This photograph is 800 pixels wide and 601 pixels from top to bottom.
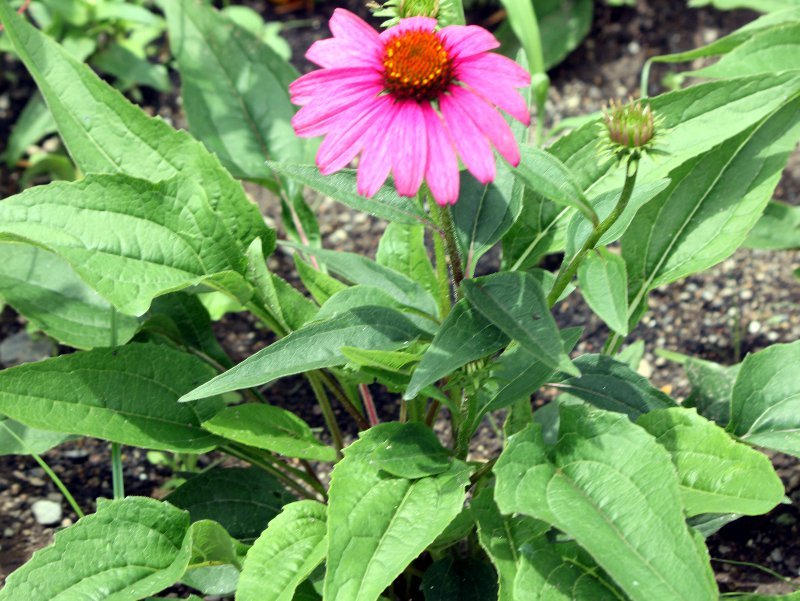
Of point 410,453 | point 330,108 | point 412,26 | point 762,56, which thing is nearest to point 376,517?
point 410,453

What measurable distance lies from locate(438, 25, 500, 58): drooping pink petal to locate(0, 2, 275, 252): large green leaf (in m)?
0.56

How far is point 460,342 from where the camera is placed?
1437 millimetres

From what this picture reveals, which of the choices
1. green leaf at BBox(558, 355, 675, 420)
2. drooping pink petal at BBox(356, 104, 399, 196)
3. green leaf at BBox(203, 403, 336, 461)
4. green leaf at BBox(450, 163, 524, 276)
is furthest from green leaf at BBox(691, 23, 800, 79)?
green leaf at BBox(203, 403, 336, 461)

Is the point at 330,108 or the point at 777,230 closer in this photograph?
the point at 330,108

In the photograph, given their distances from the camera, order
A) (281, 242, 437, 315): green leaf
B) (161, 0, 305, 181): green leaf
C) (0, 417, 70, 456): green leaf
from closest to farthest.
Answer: (281, 242, 437, 315): green leaf
(0, 417, 70, 456): green leaf
(161, 0, 305, 181): green leaf

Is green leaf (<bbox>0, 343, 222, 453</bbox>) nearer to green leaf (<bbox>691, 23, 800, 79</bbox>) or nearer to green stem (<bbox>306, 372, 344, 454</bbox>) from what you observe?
green stem (<bbox>306, 372, 344, 454</bbox>)

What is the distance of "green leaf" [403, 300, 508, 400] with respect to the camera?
54.6 inches

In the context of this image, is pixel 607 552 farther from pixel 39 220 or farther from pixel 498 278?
pixel 39 220

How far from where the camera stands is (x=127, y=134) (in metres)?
1.85

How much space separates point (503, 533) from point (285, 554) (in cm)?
32

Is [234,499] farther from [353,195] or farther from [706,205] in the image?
[706,205]

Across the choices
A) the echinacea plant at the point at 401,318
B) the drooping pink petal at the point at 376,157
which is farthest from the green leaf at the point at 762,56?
the drooping pink petal at the point at 376,157

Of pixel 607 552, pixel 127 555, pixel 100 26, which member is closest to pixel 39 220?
pixel 127 555

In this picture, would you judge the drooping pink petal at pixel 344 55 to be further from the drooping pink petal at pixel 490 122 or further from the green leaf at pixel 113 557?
the green leaf at pixel 113 557
